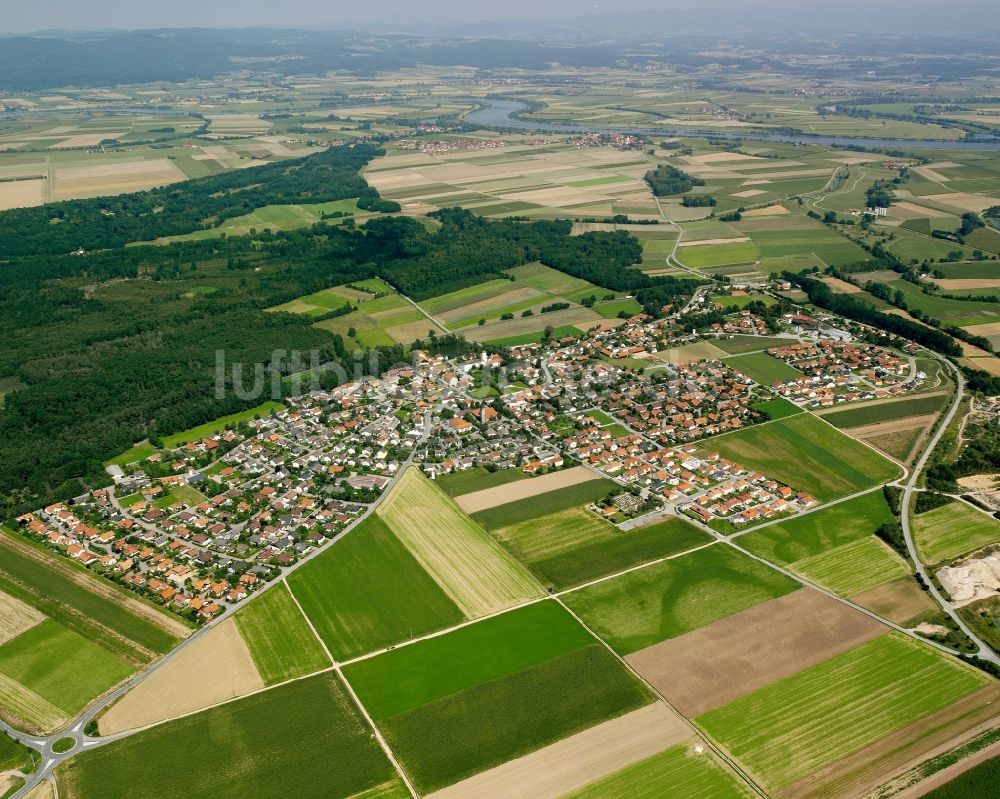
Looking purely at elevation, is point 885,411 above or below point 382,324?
above

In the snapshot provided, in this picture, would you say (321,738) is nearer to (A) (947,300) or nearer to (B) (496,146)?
(A) (947,300)

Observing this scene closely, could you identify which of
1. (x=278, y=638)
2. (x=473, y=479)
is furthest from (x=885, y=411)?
(x=278, y=638)

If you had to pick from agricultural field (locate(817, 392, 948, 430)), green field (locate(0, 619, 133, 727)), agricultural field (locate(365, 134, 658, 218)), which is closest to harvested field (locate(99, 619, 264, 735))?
green field (locate(0, 619, 133, 727))

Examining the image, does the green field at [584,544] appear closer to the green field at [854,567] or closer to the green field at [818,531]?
the green field at [818,531]

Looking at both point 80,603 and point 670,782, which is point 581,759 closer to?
point 670,782

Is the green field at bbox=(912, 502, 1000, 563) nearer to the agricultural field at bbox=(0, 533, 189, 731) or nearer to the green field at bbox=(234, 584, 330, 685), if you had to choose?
the green field at bbox=(234, 584, 330, 685)
